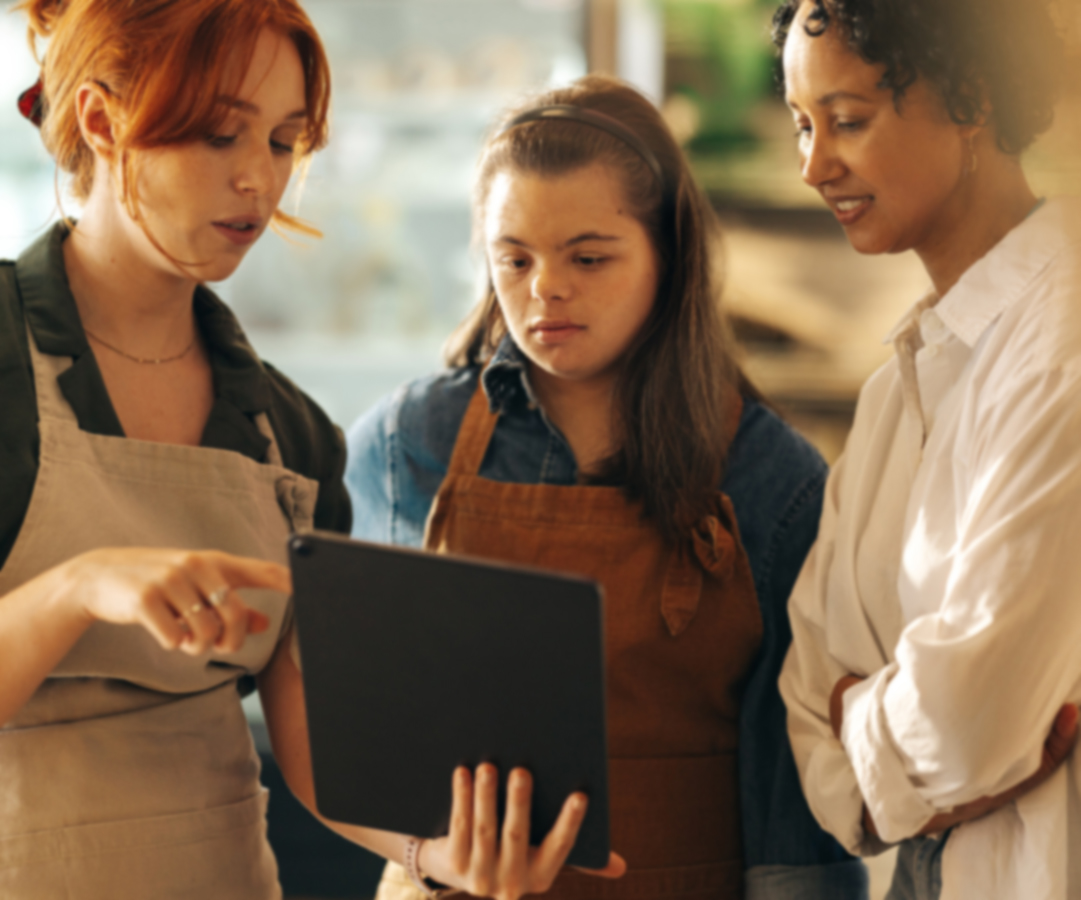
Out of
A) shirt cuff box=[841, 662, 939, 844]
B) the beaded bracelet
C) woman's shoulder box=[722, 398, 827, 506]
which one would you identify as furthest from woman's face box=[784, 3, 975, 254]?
the beaded bracelet

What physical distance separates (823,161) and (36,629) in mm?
812

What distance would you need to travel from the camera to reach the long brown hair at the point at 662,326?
3.90 feet

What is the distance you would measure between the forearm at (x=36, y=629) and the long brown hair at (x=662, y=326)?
0.64 meters

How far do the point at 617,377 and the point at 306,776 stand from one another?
0.59 m

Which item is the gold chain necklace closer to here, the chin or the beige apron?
the beige apron

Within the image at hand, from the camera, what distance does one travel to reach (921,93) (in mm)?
948

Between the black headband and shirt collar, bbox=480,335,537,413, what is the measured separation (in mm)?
266

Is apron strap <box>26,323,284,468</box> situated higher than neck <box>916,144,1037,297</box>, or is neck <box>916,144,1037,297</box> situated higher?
neck <box>916,144,1037,297</box>

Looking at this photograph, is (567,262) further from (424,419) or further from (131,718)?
(131,718)

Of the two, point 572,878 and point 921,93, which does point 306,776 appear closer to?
point 572,878

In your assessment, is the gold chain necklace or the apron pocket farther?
the gold chain necklace

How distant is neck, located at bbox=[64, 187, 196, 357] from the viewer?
0.99 meters

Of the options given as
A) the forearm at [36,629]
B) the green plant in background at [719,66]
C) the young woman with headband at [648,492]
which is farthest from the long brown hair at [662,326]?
the green plant in background at [719,66]

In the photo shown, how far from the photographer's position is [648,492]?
1.22m
